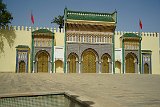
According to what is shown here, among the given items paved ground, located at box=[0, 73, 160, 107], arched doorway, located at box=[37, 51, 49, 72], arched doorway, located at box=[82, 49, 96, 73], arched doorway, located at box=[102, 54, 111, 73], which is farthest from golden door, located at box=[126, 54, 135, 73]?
paved ground, located at box=[0, 73, 160, 107]

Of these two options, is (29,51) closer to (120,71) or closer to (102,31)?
(102,31)

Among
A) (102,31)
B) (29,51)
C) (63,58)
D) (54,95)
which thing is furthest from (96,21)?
(54,95)

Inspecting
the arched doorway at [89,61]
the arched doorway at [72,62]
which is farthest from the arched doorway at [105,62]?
the arched doorway at [72,62]

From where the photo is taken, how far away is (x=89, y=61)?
76.1ft

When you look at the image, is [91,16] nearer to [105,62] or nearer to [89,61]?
[89,61]

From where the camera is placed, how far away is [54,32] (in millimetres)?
23141

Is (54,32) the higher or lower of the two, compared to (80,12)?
lower

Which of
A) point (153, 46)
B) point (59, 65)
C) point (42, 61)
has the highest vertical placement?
point (153, 46)

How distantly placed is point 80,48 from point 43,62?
4221 millimetres

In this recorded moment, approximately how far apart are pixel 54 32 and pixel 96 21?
15.8ft

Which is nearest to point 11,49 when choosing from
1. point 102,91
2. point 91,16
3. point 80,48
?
point 80,48

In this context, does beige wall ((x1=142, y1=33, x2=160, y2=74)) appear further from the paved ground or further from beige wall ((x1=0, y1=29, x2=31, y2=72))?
the paved ground

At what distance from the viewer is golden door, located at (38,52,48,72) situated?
21969mm

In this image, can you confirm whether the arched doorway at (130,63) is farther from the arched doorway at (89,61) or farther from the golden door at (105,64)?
the arched doorway at (89,61)
